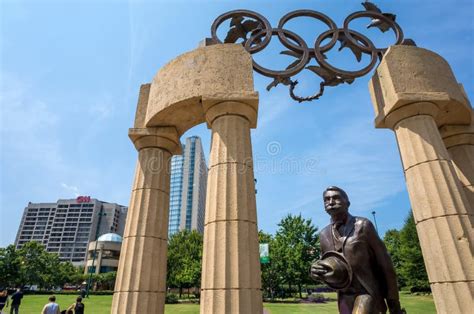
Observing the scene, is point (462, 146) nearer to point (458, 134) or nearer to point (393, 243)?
point (458, 134)

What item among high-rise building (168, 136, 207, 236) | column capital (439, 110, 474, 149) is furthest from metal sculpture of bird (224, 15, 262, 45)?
high-rise building (168, 136, 207, 236)

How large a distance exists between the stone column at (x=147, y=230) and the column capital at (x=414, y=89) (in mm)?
5865

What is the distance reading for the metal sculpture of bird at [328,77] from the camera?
862cm

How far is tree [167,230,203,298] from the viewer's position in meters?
43.2

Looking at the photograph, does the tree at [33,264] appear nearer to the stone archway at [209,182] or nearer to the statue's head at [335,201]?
the stone archway at [209,182]

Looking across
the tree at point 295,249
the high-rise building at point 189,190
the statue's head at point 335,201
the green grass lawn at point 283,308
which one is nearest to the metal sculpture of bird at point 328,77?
the statue's head at point 335,201

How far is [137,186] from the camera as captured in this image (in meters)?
7.71

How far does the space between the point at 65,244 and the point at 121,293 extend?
172m

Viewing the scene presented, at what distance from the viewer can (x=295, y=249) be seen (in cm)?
3844

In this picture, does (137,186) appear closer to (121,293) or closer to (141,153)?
(141,153)

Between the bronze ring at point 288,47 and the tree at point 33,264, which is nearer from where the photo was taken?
the bronze ring at point 288,47

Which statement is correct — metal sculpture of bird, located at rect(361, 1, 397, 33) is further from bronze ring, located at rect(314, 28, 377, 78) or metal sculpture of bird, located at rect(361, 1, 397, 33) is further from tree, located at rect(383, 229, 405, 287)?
tree, located at rect(383, 229, 405, 287)

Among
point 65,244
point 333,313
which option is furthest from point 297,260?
point 65,244

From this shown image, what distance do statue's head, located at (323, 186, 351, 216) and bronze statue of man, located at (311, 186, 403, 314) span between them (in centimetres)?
26
